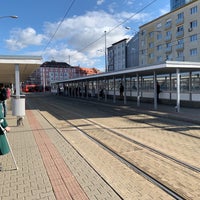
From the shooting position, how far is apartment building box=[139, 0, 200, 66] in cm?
4662

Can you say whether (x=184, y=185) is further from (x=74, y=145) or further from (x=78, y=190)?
(x=74, y=145)

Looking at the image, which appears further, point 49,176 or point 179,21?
point 179,21

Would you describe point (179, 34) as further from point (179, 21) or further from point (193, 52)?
point (193, 52)

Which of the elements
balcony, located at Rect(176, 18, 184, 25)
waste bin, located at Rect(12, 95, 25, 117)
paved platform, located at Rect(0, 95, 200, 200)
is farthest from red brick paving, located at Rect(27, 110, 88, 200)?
balcony, located at Rect(176, 18, 184, 25)

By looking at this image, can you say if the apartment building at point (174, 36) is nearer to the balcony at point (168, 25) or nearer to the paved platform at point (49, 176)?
the balcony at point (168, 25)

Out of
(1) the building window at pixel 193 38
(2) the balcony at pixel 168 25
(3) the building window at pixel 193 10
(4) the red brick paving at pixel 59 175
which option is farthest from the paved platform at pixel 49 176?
(2) the balcony at pixel 168 25

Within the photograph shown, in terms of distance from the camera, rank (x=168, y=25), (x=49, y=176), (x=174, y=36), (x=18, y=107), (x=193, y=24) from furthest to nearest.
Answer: (x=168, y=25), (x=174, y=36), (x=193, y=24), (x=18, y=107), (x=49, y=176)

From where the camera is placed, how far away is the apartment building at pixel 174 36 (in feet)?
153

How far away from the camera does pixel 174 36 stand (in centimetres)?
5247

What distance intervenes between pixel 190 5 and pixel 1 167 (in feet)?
166

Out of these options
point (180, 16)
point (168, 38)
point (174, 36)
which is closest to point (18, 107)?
point (180, 16)

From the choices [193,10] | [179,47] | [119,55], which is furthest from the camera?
[119,55]

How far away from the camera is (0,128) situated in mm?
4922

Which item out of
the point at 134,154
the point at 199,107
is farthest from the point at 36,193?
the point at 199,107
